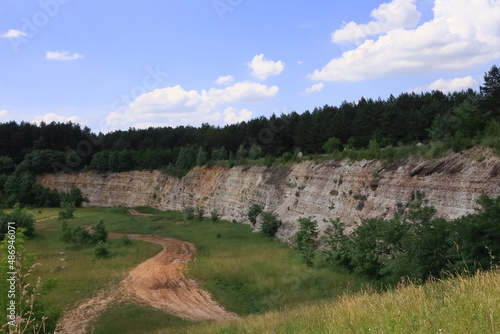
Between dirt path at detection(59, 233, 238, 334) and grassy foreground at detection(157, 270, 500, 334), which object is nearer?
grassy foreground at detection(157, 270, 500, 334)

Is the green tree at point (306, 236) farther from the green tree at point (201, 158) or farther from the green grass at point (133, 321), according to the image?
the green tree at point (201, 158)

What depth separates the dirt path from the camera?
19.3 meters

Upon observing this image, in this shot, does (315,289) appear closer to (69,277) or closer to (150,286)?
(150,286)

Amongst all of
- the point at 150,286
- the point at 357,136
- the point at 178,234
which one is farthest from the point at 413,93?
the point at 150,286

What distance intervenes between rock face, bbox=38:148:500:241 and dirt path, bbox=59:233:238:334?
1315 cm

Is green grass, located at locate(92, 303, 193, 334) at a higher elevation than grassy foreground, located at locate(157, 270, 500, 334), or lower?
lower

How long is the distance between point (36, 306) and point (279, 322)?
26.8ft

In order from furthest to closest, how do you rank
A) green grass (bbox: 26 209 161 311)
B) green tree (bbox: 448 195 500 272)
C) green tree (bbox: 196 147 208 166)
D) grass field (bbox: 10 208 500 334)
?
green tree (bbox: 196 147 208 166)
green grass (bbox: 26 209 161 311)
green tree (bbox: 448 195 500 272)
grass field (bbox: 10 208 500 334)

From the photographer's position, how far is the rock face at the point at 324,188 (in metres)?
23.2

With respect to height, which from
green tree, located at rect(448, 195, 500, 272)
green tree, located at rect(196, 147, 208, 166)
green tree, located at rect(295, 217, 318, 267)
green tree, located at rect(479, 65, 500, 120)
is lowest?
green tree, located at rect(295, 217, 318, 267)

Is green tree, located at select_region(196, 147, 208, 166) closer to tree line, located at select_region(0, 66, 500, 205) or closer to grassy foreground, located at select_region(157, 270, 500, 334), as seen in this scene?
tree line, located at select_region(0, 66, 500, 205)

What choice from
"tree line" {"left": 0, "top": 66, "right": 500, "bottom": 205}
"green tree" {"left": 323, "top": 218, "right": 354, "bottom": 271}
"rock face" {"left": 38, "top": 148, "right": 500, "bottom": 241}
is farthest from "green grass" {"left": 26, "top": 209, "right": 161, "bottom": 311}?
"tree line" {"left": 0, "top": 66, "right": 500, "bottom": 205}

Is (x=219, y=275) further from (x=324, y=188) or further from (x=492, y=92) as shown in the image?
(x=492, y=92)

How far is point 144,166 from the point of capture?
8188cm
